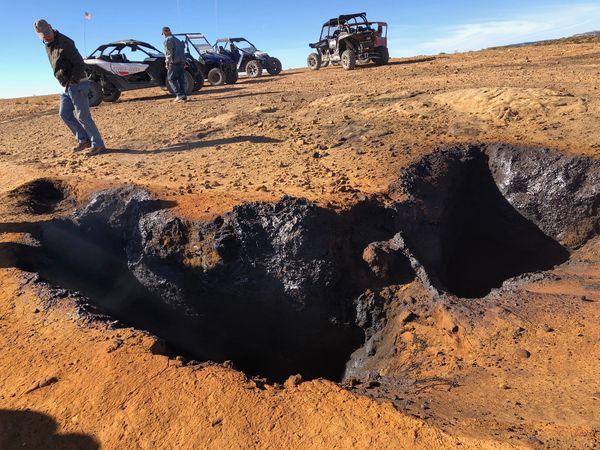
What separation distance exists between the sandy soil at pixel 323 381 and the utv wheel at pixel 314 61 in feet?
40.7

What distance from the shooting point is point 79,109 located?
7.13 meters

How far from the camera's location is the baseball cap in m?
6.39

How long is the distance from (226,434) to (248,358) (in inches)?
103

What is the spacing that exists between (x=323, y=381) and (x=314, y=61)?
18.3 m

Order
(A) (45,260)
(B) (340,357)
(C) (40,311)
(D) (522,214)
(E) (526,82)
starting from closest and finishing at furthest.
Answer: (C) (40,311)
(A) (45,260)
(B) (340,357)
(D) (522,214)
(E) (526,82)

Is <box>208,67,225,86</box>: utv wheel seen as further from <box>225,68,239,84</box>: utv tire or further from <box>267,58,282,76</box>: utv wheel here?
<box>267,58,282,76</box>: utv wheel

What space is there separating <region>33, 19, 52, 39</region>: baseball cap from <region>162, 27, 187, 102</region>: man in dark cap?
182 inches

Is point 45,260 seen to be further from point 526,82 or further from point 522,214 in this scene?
point 526,82

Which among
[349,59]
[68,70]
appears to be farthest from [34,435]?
[349,59]

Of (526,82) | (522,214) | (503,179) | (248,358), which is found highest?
(526,82)

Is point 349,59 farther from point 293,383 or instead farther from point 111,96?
point 293,383

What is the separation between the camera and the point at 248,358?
17.1ft

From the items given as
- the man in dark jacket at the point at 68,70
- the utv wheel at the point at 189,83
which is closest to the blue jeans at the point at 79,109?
the man in dark jacket at the point at 68,70

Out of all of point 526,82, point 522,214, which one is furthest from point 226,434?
point 526,82
